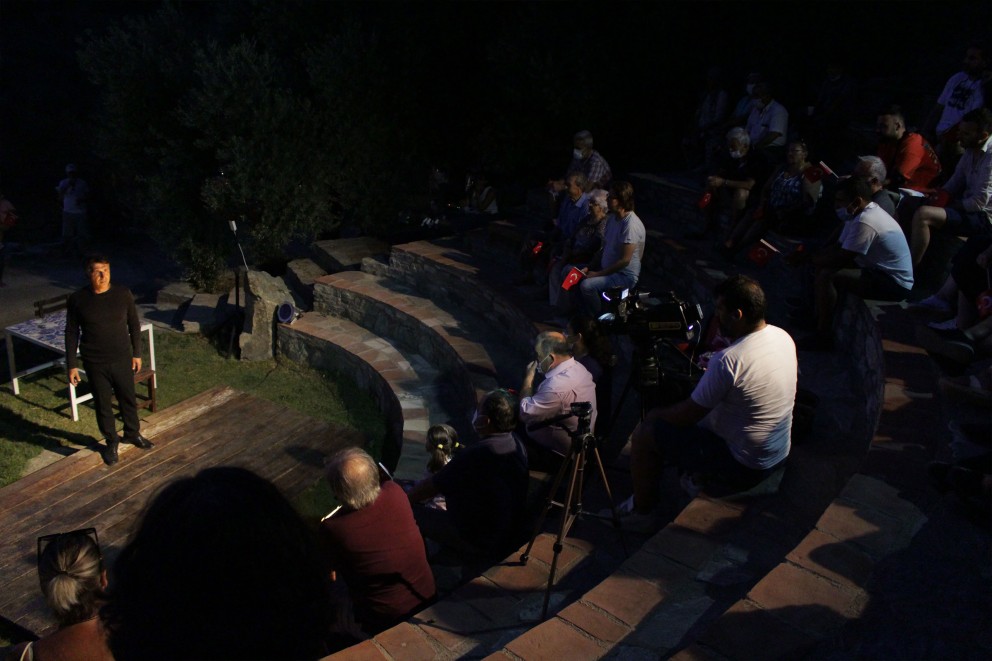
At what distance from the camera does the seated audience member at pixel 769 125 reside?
25.7 ft

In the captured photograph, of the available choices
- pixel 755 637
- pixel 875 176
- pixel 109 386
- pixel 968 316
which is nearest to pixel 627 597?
pixel 755 637

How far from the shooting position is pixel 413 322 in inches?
325

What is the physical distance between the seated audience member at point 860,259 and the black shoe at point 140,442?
4953 millimetres

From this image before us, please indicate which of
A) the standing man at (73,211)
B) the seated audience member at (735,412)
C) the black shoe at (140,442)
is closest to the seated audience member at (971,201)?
the seated audience member at (735,412)

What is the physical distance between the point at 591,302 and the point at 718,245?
1.52 metres

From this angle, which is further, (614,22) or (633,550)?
(614,22)

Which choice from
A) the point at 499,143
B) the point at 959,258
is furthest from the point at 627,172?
the point at 959,258

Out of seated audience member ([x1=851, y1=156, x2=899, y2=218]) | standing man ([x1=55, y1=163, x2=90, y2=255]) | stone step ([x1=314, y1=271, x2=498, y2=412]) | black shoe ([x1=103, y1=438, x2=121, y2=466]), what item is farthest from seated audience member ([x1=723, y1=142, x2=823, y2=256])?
standing man ([x1=55, y1=163, x2=90, y2=255])

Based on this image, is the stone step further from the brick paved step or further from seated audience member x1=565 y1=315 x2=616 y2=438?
seated audience member x1=565 y1=315 x2=616 y2=438

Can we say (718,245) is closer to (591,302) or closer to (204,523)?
(591,302)

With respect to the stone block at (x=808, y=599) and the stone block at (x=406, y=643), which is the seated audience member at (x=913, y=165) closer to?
the stone block at (x=808, y=599)

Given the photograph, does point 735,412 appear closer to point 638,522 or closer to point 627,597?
point 638,522

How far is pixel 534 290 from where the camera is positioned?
7.84m

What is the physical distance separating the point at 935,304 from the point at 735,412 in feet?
7.56
